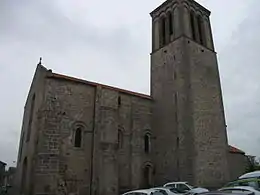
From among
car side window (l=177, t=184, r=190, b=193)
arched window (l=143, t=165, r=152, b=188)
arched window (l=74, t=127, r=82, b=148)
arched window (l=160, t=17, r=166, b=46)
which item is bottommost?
car side window (l=177, t=184, r=190, b=193)

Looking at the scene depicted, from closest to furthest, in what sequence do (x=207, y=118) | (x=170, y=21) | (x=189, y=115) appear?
(x=189, y=115) → (x=207, y=118) → (x=170, y=21)

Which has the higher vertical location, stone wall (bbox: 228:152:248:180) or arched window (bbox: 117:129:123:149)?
arched window (bbox: 117:129:123:149)

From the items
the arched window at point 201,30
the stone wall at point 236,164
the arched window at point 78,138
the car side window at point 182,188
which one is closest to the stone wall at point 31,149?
the arched window at point 78,138

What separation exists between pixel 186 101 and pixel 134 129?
5.37m

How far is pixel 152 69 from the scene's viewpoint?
30.0 meters

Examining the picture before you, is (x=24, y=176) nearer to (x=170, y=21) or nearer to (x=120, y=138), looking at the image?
(x=120, y=138)

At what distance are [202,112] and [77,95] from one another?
11.3m

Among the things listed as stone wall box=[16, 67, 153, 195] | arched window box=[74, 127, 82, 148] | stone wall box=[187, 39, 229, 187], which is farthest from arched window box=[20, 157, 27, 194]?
stone wall box=[187, 39, 229, 187]

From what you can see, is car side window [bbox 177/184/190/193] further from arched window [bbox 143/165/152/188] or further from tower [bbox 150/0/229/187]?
arched window [bbox 143/165/152/188]

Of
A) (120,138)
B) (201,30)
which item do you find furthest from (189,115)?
(201,30)

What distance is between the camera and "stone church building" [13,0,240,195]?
20.7 meters

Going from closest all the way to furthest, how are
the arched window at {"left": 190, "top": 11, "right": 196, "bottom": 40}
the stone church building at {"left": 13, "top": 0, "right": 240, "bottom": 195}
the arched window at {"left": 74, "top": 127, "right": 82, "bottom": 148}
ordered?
the stone church building at {"left": 13, "top": 0, "right": 240, "bottom": 195}, the arched window at {"left": 74, "top": 127, "right": 82, "bottom": 148}, the arched window at {"left": 190, "top": 11, "right": 196, "bottom": 40}

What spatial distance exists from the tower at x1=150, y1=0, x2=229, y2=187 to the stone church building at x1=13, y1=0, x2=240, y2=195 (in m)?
0.09

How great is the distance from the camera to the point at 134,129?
25.1 meters
